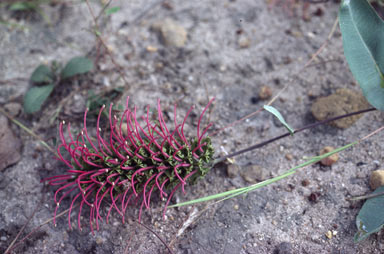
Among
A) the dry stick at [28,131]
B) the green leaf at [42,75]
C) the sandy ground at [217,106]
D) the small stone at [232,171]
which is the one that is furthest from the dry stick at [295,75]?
the green leaf at [42,75]

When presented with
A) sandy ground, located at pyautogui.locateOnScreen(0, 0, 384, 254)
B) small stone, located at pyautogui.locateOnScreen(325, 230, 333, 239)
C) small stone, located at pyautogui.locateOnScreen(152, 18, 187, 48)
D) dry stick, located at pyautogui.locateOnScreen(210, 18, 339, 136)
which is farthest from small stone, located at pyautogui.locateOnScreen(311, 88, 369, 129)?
small stone, located at pyautogui.locateOnScreen(152, 18, 187, 48)

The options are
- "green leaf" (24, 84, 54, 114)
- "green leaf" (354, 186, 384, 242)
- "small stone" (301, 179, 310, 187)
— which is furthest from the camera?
"green leaf" (24, 84, 54, 114)

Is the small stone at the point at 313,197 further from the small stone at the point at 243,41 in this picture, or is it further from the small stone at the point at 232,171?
the small stone at the point at 243,41

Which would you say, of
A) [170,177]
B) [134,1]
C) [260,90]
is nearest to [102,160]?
[170,177]

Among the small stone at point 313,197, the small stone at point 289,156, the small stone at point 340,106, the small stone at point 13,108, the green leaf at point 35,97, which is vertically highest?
the green leaf at point 35,97

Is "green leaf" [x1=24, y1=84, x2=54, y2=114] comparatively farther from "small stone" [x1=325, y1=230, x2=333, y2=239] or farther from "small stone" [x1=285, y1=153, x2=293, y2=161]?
"small stone" [x1=325, y1=230, x2=333, y2=239]

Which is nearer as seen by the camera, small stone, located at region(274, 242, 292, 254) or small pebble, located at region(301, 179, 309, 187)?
small stone, located at region(274, 242, 292, 254)

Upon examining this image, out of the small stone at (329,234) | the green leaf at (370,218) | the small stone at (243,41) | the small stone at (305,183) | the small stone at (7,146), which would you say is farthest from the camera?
the small stone at (243,41)
